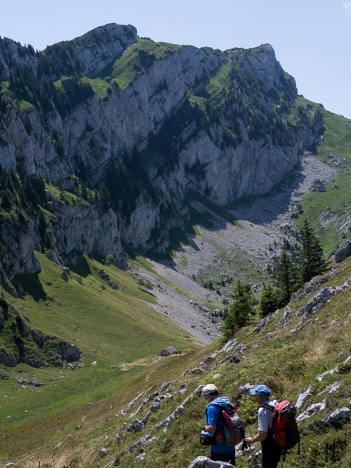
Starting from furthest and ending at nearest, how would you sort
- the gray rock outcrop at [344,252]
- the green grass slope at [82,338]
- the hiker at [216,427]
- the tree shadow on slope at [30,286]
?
the tree shadow on slope at [30,286] < the green grass slope at [82,338] < the gray rock outcrop at [344,252] < the hiker at [216,427]

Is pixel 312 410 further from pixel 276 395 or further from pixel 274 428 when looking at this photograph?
pixel 274 428

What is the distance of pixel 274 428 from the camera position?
10883 mm

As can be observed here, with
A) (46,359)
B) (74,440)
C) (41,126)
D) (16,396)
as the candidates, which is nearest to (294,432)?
(74,440)

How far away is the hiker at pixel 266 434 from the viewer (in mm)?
11016

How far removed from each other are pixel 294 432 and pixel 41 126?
194 m

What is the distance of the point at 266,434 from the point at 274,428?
0.30 metres

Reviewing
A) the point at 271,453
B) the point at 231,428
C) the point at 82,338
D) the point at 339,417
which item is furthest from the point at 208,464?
the point at 82,338

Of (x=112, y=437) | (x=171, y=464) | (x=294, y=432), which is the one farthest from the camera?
(x=112, y=437)

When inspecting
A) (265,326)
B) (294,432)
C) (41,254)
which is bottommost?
(41,254)

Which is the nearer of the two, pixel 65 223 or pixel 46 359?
pixel 46 359

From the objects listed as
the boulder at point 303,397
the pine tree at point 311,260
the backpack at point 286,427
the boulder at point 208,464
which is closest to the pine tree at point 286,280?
the pine tree at point 311,260

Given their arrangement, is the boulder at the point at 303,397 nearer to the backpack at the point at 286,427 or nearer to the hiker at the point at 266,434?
the hiker at the point at 266,434

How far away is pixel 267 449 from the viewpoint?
11.3 m

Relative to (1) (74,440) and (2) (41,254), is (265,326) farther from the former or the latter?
(2) (41,254)
